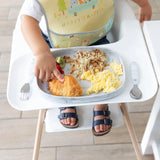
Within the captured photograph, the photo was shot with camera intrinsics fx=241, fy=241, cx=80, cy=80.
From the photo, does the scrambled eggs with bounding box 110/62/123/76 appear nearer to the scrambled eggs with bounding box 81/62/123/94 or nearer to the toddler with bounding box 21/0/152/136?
the scrambled eggs with bounding box 81/62/123/94

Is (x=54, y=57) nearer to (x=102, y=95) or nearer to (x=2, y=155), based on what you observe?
(x=102, y=95)

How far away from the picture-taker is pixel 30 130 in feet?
4.41

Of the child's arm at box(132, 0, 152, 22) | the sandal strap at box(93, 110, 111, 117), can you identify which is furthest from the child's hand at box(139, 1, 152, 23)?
the sandal strap at box(93, 110, 111, 117)

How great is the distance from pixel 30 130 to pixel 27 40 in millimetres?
689

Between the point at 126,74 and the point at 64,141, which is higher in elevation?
the point at 126,74

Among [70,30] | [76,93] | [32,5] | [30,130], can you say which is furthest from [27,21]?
[30,130]

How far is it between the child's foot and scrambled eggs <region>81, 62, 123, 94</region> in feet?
1.01

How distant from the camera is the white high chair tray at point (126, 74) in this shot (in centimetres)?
68

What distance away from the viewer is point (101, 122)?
3.42ft

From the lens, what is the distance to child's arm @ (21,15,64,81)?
0.74 metres

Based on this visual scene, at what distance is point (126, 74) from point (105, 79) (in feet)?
0.22

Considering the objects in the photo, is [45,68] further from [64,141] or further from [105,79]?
[64,141]

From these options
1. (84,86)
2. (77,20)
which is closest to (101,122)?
(84,86)

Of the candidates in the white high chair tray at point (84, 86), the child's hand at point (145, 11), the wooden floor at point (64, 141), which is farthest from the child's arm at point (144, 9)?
the wooden floor at point (64, 141)
